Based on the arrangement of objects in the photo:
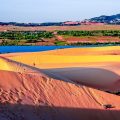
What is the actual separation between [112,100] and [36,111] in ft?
14.1

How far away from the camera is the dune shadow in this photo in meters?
12.3

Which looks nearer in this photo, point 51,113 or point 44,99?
point 51,113

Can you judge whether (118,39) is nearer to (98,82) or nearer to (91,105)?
(98,82)

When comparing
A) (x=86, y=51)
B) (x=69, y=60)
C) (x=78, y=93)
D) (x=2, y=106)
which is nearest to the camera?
(x=2, y=106)

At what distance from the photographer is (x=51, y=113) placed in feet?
44.1

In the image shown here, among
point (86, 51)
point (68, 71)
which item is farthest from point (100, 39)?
point (68, 71)

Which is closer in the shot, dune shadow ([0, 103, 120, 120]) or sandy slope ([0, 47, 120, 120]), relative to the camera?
dune shadow ([0, 103, 120, 120])

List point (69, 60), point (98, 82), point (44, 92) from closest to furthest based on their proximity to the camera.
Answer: point (44, 92) → point (98, 82) → point (69, 60)

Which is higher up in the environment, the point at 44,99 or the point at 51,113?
the point at 44,99

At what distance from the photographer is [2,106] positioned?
12.4 metres

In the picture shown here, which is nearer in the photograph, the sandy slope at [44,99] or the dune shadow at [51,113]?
the dune shadow at [51,113]

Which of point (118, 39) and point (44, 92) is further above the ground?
point (44, 92)

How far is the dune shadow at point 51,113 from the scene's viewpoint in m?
12.3

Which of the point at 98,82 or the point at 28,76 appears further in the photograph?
the point at 98,82
